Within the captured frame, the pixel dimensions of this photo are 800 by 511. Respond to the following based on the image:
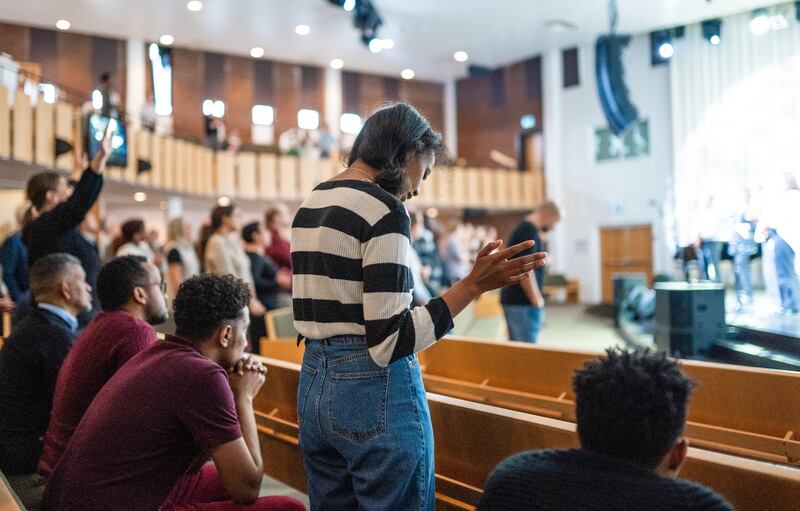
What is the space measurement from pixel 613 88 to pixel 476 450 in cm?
1030

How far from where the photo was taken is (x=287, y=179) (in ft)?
40.1

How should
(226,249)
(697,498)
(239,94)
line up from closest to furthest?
(697,498) → (226,249) → (239,94)

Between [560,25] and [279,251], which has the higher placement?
[560,25]

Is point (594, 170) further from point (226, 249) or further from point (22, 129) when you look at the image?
point (226, 249)

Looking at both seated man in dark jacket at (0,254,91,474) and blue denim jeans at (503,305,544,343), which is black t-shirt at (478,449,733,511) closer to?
seated man in dark jacket at (0,254,91,474)

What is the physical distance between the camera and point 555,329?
891cm

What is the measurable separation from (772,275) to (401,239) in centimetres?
Answer: 571

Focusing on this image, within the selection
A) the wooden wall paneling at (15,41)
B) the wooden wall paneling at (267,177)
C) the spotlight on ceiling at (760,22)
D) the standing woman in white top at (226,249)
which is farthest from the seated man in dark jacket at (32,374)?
the wooden wall paneling at (15,41)

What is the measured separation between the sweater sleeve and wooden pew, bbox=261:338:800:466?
84 centimetres

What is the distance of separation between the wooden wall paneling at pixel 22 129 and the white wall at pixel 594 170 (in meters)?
9.73

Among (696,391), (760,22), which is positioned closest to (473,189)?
(760,22)

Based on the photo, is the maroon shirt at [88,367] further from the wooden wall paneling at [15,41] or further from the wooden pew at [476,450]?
the wooden wall paneling at [15,41]

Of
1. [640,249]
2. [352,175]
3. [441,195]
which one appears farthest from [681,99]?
[352,175]

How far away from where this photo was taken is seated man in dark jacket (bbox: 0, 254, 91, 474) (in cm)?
208
